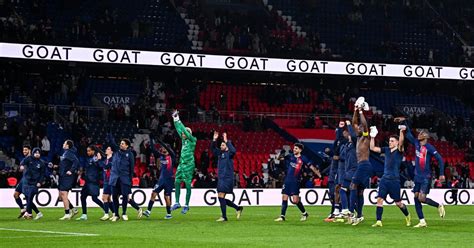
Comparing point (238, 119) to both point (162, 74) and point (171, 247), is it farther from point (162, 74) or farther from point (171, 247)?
point (171, 247)

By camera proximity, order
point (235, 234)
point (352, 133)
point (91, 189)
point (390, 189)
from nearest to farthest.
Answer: point (235, 234)
point (390, 189)
point (352, 133)
point (91, 189)

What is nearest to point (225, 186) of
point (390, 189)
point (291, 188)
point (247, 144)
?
point (291, 188)

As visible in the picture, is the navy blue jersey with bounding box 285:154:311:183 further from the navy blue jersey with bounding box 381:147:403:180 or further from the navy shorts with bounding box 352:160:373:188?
the navy blue jersey with bounding box 381:147:403:180

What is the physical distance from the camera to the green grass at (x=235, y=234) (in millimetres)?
17938

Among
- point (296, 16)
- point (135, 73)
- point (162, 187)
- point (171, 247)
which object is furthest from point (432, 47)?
point (171, 247)

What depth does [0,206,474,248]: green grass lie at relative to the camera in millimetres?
17938

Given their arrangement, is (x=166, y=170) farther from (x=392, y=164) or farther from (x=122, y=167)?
(x=392, y=164)

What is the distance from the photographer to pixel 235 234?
2059 cm

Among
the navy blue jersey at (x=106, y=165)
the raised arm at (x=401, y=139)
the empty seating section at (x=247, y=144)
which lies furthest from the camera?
the empty seating section at (x=247, y=144)

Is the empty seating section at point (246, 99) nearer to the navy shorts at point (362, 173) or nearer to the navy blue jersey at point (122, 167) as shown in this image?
the navy blue jersey at point (122, 167)

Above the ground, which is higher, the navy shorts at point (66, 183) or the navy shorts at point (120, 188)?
the navy shorts at point (66, 183)

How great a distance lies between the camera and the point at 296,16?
5503 cm

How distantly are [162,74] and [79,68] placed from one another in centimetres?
447

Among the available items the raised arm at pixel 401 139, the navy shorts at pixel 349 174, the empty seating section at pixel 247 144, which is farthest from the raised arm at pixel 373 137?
the empty seating section at pixel 247 144
